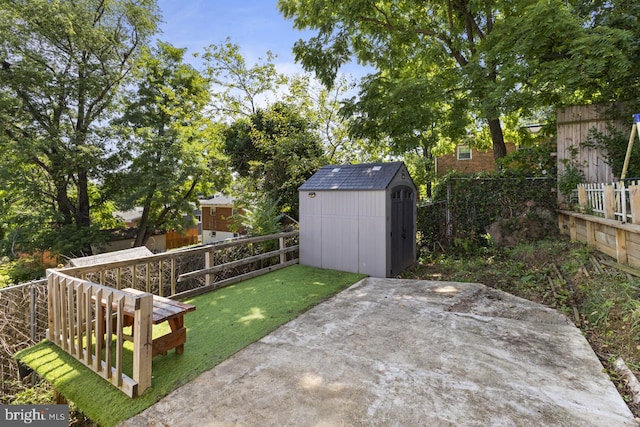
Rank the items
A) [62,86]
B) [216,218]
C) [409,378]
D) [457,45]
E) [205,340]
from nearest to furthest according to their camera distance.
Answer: [409,378]
[205,340]
[457,45]
[62,86]
[216,218]

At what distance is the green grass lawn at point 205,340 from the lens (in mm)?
2711

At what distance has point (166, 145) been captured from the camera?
14.2 m

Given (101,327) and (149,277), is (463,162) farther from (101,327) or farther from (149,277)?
(101,327)

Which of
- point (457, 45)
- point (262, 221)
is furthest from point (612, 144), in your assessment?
point (262, 221)

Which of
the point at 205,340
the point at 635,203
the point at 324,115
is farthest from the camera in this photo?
the point at 324,115

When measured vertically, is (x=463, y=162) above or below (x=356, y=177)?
above

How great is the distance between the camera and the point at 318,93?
1377 cm

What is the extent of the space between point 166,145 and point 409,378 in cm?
1471

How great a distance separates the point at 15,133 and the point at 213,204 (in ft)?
44.5

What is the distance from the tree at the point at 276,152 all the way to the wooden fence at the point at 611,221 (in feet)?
26.0

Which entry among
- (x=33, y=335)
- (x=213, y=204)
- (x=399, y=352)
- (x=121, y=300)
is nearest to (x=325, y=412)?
(x=399, y=352)

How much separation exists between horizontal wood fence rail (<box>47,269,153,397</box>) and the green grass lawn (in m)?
0.11

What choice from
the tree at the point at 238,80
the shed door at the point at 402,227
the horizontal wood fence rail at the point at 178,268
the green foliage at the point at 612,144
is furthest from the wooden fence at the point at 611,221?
the tree at the point at 238,80

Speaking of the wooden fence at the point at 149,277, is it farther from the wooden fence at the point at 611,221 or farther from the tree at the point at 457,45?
the wooden fence at the point at 611,221
